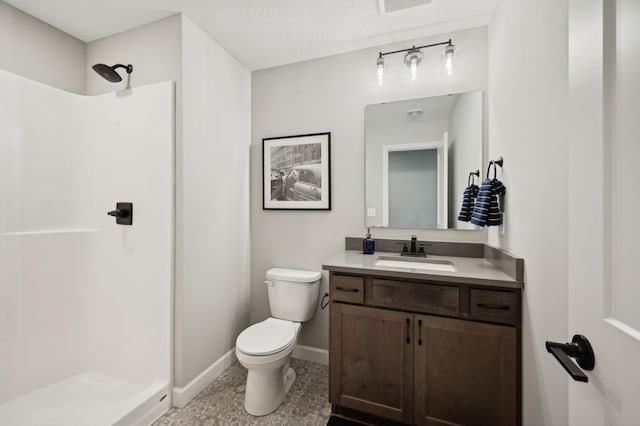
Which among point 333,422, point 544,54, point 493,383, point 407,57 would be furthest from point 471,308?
point 407,57

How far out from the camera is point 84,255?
192cm

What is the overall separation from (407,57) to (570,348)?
75.1 inches

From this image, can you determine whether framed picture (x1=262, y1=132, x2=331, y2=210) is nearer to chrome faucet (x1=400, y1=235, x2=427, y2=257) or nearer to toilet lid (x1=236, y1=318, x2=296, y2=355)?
chrome faucet (x1=400, y1=235, x2=427, y2=257)

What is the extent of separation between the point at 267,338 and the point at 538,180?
1686mm

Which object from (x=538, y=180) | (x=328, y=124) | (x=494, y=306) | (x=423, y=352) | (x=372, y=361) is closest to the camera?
(x=538, y=180)

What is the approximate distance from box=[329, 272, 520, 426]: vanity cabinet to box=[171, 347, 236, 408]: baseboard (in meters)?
0.94

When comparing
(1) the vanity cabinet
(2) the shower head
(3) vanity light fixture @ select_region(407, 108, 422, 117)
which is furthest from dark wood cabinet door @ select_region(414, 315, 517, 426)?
(2) the shower head

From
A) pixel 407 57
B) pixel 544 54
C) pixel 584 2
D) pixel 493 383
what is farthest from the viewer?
pixel 407 57

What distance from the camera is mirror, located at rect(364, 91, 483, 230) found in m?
1.86

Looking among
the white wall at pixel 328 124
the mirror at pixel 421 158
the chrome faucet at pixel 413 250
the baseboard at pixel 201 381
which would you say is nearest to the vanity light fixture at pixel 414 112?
the mirror at pixel 421 158

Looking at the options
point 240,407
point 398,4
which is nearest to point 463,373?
point 240,407

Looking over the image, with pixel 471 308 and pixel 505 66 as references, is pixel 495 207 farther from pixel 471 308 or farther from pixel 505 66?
pixel 505 66

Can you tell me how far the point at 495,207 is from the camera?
4.91 feet

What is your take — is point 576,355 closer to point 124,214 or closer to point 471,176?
point 471,176
